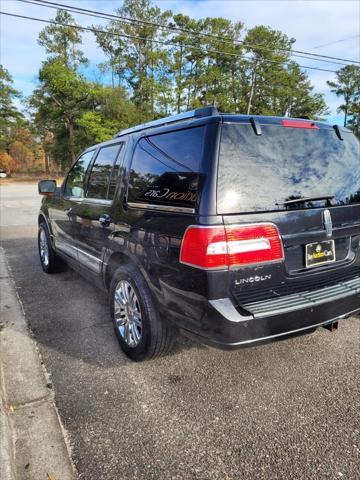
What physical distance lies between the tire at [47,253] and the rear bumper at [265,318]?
3490 mm

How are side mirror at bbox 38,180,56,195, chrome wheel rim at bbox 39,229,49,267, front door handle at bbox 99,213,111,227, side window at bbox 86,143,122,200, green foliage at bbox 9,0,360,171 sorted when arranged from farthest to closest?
green foliage at bbox 9,0,360,171
chrome wheel rim at bbox 39,229,49,267
side mirror at bbox 38,180,56,195
side window at bbox 86,143,122,200
front door handle at bbox 99,213,111,227

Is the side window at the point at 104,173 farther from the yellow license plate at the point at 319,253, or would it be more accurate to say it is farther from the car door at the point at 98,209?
the yellow license plate at the point at 319,253

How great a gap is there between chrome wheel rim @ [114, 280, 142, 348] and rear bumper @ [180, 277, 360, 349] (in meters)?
0.72

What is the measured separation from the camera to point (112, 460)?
6.17 feet

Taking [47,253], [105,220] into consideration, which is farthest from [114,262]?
[47,253]

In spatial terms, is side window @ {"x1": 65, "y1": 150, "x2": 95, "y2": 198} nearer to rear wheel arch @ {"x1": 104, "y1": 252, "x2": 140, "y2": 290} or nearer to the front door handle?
the front door handle

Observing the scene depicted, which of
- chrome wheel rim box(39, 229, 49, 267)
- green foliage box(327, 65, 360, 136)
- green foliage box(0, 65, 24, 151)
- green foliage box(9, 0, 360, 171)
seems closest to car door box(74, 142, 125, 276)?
chrome wheel rim box(39, 229, 49, 267)

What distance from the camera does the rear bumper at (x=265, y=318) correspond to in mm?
1960

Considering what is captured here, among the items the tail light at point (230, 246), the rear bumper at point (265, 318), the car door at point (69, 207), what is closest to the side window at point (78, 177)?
the car door at point (69, 207)

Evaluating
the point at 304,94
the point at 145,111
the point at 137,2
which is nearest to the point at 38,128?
the point at 145,111

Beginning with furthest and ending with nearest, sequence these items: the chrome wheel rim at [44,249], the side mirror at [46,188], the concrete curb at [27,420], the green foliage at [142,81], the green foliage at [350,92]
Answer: the green foliage at [350,92] → the green foliage at [142,81] → the chrome wheel rim at [44,249] → the side mirror at [46,188] → the concrete curb at [27,420]

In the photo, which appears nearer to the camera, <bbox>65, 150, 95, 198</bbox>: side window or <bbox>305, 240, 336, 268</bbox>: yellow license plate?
<bbox>305, 240, 336, 268</bbox>: yellow license plate

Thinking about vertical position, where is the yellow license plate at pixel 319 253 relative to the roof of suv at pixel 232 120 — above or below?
below

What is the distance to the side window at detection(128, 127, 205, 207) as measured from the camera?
7.00ft
